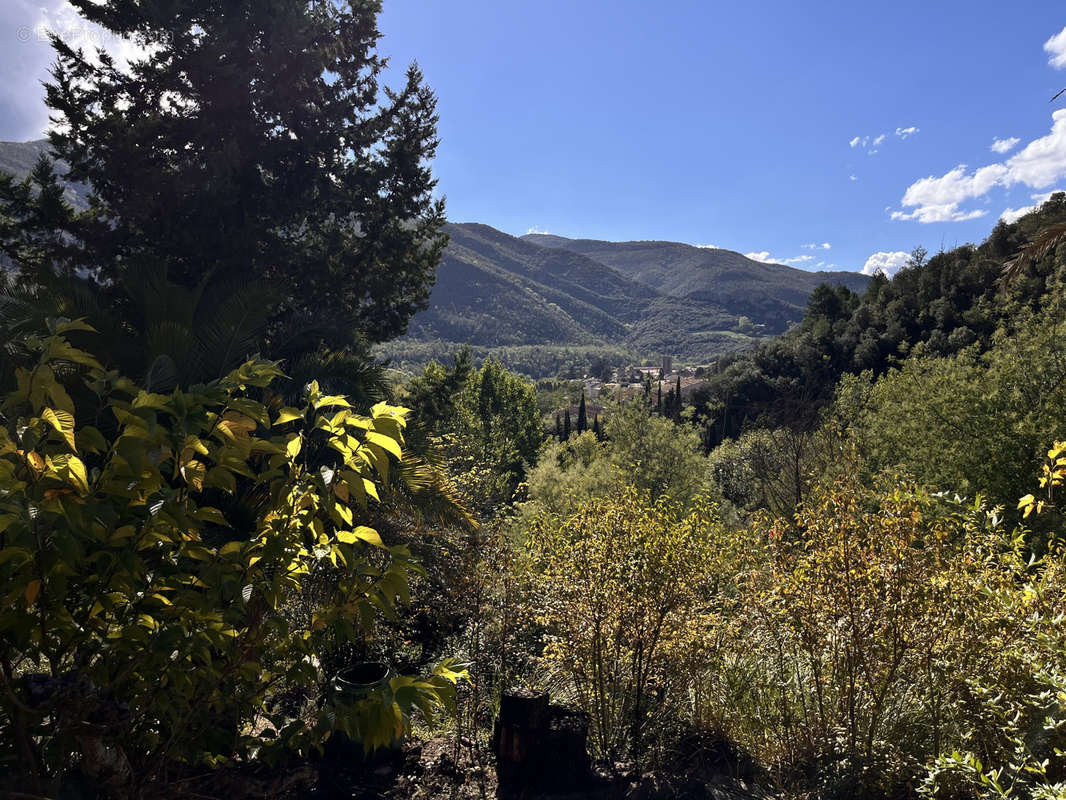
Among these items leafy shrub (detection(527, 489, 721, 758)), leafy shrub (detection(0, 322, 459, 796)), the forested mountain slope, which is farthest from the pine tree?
the forested mountain slope

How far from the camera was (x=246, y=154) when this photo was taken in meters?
8.65

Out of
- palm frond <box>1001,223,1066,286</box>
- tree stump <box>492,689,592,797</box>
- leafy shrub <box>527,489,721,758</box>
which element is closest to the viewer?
palm frond <box>1001,223,1066,286</box>

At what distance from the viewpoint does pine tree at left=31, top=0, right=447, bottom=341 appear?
8.22 metres

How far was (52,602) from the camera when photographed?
137cm

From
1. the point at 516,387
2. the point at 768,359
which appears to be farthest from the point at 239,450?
the point at 768,359

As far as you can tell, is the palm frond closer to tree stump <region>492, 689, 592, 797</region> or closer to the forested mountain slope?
tree stump <region>492, 689, 592, 797</region>

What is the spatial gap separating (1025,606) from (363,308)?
975 cm

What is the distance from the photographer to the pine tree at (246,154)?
8.22m

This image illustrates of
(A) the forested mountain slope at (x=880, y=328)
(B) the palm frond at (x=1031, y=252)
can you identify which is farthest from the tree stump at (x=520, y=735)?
(A) the forested mountain slope at (x=880, y=328)

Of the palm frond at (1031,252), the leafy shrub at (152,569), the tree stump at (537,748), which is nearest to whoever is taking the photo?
the leafy shrub at (152,569)

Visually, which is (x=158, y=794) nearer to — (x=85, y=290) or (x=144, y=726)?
(x=144, y=726)

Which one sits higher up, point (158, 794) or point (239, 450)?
point (239, 450)

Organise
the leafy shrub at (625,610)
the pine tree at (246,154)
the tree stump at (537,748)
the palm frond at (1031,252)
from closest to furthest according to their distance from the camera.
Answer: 1. the palm frond at (1031,252)
2. the tree stump at (537,748)
3. the leafy shrub at (625,610)
4. the pine tree at (246,154)

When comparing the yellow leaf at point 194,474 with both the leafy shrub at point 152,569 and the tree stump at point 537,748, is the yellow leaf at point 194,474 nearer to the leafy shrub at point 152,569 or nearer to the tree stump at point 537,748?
the leafy shrub at point 152,569
